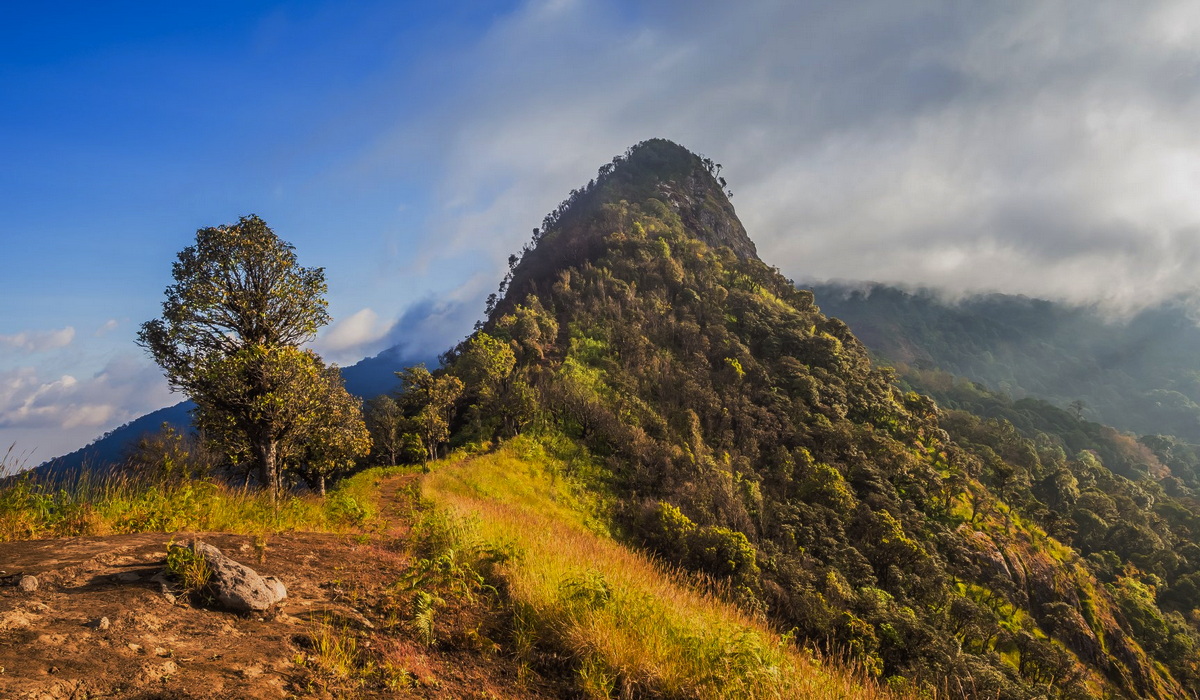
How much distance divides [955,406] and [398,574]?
201m

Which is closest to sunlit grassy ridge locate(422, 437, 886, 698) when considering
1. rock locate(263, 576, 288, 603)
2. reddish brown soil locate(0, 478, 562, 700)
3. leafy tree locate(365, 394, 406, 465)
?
reddish brown soil locate(0, 478, 562, 700)

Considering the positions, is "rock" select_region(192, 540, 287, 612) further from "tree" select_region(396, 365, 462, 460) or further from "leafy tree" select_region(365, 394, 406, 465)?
"leafy tree" select_region(365, 394, 406, 465)

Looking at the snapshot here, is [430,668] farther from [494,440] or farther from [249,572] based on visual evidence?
[494,440]

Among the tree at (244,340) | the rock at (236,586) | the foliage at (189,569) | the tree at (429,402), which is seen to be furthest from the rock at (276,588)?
the tree at (429,402)

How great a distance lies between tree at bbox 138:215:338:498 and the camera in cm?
1365

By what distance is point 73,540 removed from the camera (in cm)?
661

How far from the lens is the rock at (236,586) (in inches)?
214

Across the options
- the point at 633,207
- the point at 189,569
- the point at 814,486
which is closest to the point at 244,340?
the point at 189,569

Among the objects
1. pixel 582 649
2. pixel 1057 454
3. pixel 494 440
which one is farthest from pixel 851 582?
pixel 1057 454

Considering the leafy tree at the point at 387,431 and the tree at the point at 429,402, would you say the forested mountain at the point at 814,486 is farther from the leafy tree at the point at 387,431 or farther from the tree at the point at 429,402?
the leafy tree at the point at 387,431

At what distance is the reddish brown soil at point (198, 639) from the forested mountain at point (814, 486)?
78.3ft

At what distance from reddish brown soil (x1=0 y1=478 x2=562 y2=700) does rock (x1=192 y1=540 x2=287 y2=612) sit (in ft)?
0.48

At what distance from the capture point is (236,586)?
550 cm

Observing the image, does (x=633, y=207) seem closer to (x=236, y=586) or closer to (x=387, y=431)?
(x=387, y=431)
